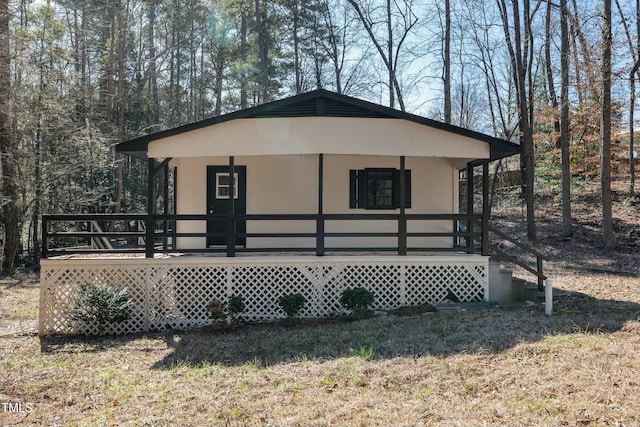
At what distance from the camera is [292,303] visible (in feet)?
25.6

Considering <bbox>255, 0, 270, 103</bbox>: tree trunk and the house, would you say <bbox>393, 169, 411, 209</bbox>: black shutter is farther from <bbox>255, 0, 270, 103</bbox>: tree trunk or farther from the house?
<bbox>255, 0, 270, 103</bbox>: tree trunk

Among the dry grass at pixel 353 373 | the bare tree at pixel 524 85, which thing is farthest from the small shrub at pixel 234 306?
the bare tree at pixel 524 85

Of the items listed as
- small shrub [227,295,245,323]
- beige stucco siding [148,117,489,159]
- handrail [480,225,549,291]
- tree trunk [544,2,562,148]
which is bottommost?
small shrub [227,295,245,323]

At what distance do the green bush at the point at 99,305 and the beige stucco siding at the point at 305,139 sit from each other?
2.66 meters

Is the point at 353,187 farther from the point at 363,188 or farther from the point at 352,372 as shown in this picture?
the point at 352,372

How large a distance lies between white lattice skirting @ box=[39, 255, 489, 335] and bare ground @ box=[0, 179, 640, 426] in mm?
498

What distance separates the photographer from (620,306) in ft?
26.0

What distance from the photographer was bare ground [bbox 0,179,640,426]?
4.15 meters

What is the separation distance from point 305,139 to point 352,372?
15.3ft

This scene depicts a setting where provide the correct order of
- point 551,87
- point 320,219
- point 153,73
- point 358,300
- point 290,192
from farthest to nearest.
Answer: point 153,73, point 551,87, point 290,192, point 320,219, point 358,300

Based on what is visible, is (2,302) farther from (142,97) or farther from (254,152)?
(142,97)

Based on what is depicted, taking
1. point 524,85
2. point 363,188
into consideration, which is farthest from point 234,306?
point 524,85

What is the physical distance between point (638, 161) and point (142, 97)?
87.4 feet

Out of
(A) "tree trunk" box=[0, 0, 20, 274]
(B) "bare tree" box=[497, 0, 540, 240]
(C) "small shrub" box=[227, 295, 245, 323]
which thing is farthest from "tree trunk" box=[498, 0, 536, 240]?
(A) "tree trunk" box=[0, 0, 20, 274]
